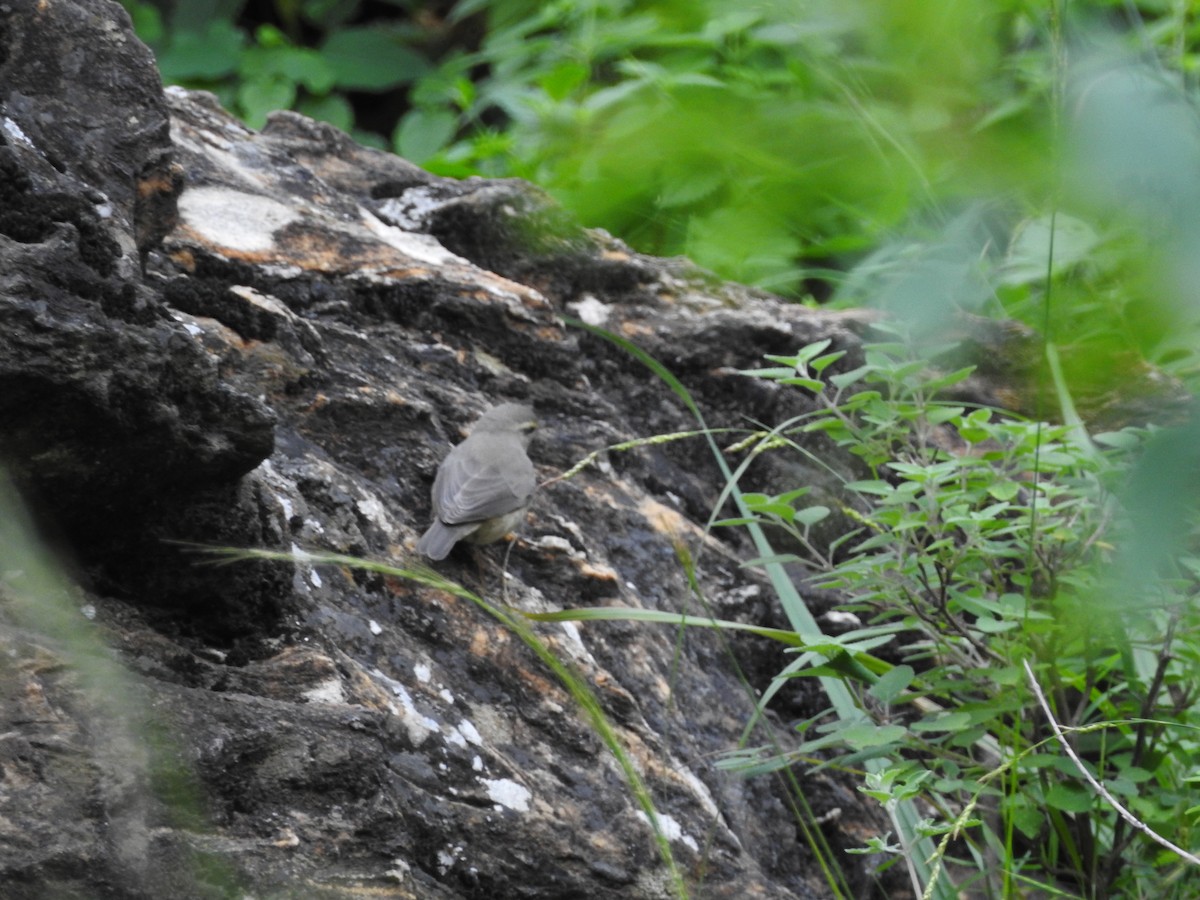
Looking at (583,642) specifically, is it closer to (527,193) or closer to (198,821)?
(198,821)

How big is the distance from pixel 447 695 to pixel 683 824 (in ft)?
1.81

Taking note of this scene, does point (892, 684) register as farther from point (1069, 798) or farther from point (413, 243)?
point (413, 243)

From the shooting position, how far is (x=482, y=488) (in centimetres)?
279

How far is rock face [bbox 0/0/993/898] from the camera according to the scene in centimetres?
177

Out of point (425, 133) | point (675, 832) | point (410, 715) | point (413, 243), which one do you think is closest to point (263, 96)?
point (425, 133)

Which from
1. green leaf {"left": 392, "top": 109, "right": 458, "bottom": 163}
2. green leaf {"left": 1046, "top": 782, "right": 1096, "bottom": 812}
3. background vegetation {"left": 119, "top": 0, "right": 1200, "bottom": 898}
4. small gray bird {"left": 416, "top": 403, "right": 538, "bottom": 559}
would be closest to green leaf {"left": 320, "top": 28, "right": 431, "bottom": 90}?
green leaf {"left": 392, "top": 109, "right": 458, "bottom": 163}

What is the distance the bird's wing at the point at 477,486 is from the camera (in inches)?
111

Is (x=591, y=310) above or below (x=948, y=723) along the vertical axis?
above

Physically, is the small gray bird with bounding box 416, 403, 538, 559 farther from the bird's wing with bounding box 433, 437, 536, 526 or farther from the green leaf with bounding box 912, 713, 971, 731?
the green leaf with bounding box 912, 713, 971, 731

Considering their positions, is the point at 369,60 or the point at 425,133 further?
the point at 369,60

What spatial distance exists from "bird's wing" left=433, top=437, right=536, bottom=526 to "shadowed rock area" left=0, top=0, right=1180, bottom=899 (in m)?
0.11

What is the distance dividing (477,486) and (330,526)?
0.33 meters

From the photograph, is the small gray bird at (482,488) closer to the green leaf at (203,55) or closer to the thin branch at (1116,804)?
the thin branch at (1116,804)

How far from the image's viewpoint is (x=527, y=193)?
12.9ft
